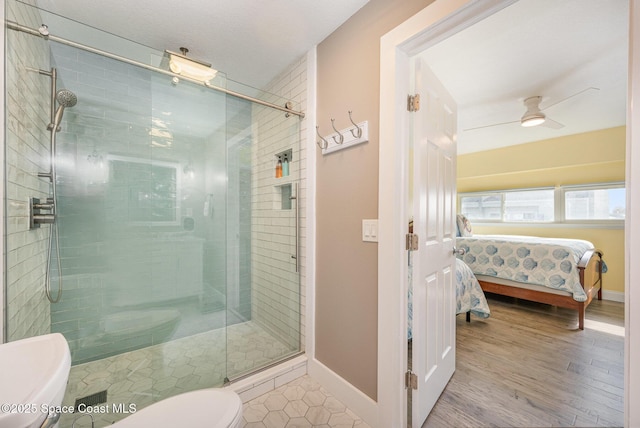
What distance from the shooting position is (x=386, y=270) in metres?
1.35

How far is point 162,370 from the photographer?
5.54 feet

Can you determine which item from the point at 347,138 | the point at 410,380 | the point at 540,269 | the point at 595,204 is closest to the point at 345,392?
the point at 410,380

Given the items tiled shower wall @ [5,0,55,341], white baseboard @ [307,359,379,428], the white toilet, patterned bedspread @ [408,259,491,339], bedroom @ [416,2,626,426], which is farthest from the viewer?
patterned bedspread @ [408,259,491,339]

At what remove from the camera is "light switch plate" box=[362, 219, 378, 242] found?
4.71ft

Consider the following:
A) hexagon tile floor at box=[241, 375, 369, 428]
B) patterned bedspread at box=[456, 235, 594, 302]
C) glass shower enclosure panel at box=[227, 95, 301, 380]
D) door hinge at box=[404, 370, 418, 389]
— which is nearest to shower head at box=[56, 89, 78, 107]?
glass shower enclosure panel at box=[227, 95, 301, 380]

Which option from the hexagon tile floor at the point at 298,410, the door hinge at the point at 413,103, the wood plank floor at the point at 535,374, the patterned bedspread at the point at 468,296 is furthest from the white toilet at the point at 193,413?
the patterned bedspread at the point at 468,296

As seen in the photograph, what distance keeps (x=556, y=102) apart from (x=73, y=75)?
180 inches

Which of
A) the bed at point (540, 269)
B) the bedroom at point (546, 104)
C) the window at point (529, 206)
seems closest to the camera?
the bedroom at point (546, 104)

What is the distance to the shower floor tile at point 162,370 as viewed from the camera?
148 centimetres

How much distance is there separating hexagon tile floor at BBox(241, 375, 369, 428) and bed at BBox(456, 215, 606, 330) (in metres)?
1.99

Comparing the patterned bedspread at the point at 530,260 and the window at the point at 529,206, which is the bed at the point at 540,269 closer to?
the patterned bedspread at the point at 530,260

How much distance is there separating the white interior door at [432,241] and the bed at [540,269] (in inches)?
47.7

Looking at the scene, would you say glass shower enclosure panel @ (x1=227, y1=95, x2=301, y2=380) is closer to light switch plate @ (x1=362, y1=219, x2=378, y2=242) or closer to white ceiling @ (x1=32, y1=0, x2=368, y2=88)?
white ceiling @ (x1=32, y1=0, x2=368, y2=88)

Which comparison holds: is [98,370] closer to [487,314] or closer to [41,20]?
[41,20]
